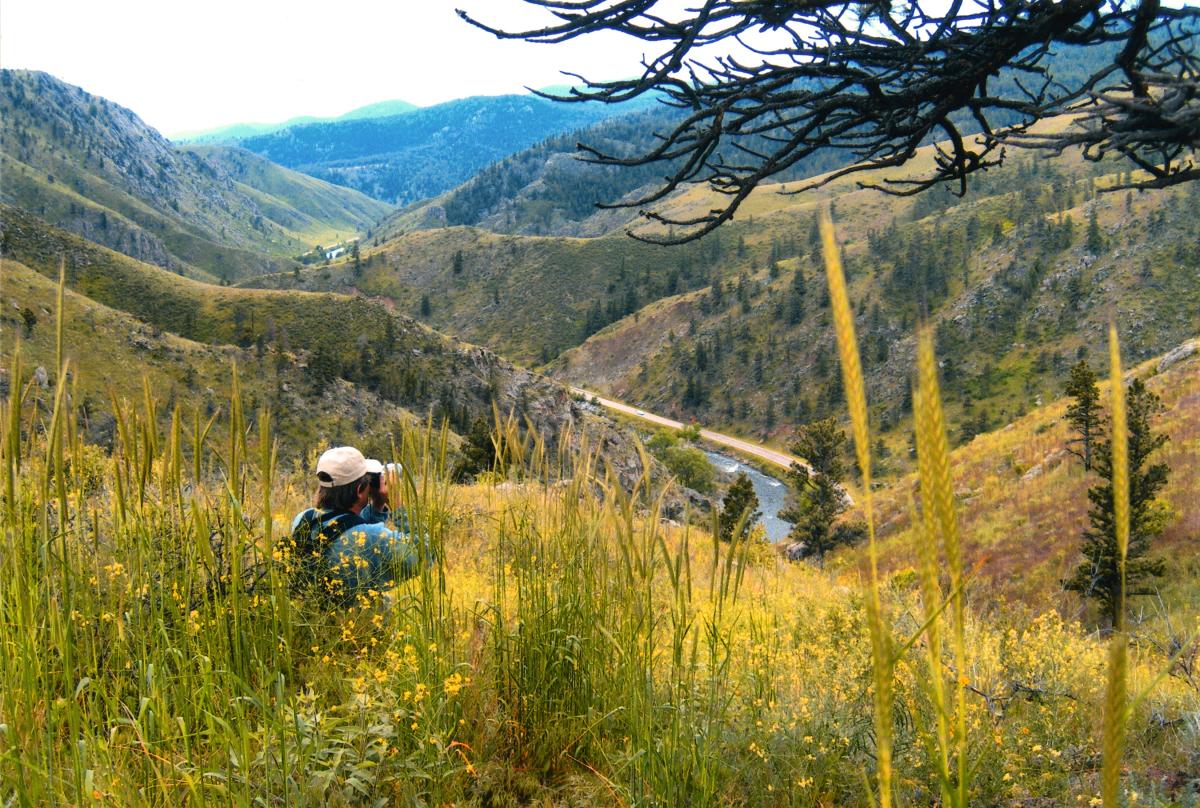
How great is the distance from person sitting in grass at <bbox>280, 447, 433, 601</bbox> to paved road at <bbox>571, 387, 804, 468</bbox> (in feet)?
229

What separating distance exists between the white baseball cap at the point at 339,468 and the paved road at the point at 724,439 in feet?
229

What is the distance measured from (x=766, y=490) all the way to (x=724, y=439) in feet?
54.6

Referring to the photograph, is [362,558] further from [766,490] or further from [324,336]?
[766,490]

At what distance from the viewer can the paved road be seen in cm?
8025

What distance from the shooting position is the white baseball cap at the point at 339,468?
13.5ft

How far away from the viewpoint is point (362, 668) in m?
2.75

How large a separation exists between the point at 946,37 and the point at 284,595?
12.0ft

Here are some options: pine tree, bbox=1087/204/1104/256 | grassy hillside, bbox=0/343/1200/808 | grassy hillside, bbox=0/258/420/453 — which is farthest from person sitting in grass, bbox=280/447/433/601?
pine tree, bbox=1087/204/1104/256

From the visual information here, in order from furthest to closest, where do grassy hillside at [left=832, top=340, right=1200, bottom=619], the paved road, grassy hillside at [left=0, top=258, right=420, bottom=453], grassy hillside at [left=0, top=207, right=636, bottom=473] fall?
the paved road < grassy hillside at [left=0, top=207, right=636, bottom=473] < grassy hillside at [left=0, top=258, right=420, bottom=453] < grassy hillside at [left=832, top=340, right=1200, bottom=619]

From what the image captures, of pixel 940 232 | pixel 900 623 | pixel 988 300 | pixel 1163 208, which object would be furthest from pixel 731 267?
pixel 900 623

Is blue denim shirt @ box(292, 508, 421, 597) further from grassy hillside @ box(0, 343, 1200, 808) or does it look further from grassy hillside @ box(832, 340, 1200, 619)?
grassy hillside @ box(832, 340, 1200, 619)

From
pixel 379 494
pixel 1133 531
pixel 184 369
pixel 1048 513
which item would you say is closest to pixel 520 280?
pixel 184 369

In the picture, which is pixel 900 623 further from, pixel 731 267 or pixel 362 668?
pixel 731 267

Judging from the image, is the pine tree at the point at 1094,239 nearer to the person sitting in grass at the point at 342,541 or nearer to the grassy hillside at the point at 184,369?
the grassy hillside at the point at 184,369
